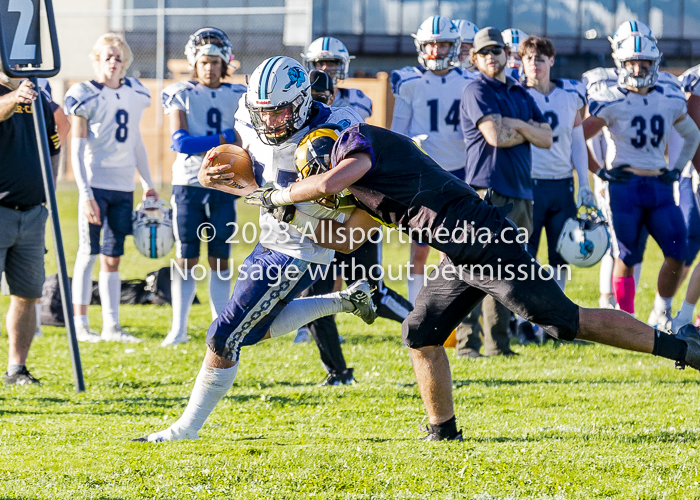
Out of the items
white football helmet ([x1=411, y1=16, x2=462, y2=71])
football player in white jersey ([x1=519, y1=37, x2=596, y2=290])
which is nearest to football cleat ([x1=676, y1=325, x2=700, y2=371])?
football player in white jersey ([x1=519, y1=37, x2=596, y2=290])

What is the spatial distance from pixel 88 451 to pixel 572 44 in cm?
2137

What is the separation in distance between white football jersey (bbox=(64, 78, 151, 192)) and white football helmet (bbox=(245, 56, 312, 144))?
3.55 meters

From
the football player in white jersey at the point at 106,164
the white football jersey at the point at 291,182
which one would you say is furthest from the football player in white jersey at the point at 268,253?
the football player in white jersey at the point at 106,164

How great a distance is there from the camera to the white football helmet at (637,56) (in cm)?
664

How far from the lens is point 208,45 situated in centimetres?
675

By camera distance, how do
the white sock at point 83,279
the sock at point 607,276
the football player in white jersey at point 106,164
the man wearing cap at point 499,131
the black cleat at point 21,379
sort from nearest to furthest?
1. the black cleat at point 21,379
2. the man wearing cap at point 499,131
3. the football player in white jersey at point 106,164
4. the white sock at point 83,279
5. the sock at point 607,276

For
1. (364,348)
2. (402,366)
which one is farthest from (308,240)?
(364,348)

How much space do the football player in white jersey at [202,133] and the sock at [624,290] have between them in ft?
9.78

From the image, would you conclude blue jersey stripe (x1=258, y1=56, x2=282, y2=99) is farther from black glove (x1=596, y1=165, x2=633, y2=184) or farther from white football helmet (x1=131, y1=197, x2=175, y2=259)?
black glove (x1=596, y1=165, x2=633, y2=184)

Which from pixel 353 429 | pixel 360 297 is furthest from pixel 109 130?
pixel 353 429

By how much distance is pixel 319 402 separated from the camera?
201 inches

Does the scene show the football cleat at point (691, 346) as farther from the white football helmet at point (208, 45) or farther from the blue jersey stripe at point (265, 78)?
the white football helmet at point (208, 45)

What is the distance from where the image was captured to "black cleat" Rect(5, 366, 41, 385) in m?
5.59

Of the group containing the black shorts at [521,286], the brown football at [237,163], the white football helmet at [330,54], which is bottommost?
the black shorts at [521,286]
